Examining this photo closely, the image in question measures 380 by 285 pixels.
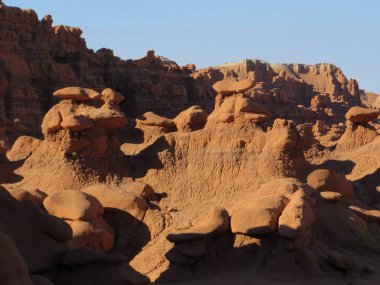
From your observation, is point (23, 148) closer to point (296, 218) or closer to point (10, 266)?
point (296, 218)

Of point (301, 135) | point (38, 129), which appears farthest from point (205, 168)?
point (38, 129)

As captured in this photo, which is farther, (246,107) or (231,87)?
(231,87)

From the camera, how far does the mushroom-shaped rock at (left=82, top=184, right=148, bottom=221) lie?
49.8 feet

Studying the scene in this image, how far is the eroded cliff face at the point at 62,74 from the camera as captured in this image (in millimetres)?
37844

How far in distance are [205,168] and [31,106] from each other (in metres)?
23.0

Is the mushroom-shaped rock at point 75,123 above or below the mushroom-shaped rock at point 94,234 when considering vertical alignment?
above

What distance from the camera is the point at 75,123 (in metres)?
16.9

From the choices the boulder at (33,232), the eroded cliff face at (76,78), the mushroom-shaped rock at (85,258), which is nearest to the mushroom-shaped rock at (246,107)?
the boulder at (33,232)

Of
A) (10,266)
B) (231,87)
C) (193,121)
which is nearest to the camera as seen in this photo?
(10,266)

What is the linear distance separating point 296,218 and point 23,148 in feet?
30.1

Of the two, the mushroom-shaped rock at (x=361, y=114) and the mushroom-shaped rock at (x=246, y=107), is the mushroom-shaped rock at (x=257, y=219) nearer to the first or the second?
A: the mushroom-shaped rock at (x=246, y=107)

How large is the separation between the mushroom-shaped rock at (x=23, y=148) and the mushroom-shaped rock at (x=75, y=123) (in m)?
2.32

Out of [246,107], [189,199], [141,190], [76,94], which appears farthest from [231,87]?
[76,94]

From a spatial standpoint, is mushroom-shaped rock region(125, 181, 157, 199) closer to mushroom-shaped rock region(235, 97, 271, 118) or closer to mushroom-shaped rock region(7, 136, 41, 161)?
mushroom-shaped rock region(235, 97, 271, 118)
